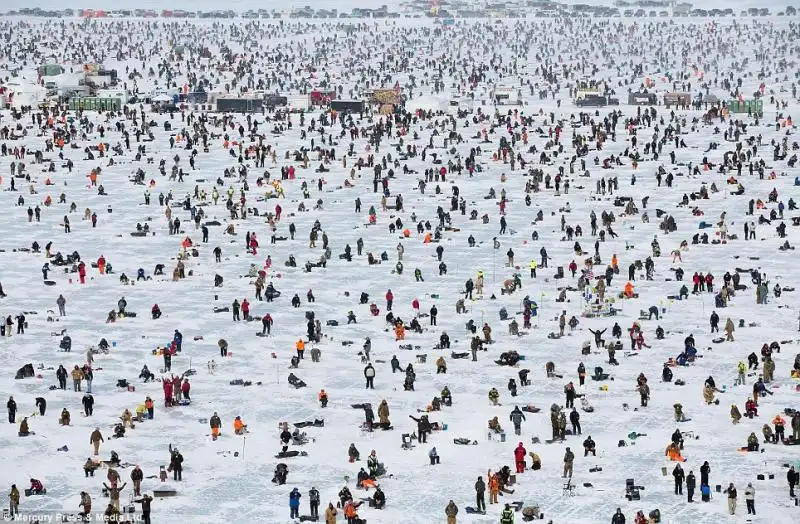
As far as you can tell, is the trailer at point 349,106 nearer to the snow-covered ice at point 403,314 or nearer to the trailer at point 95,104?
the snow-covered ice at point 403,314

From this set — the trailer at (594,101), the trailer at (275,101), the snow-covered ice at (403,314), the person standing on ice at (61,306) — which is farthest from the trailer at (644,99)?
the person standing on ice at (61,306)

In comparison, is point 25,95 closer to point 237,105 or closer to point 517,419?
point 237,105

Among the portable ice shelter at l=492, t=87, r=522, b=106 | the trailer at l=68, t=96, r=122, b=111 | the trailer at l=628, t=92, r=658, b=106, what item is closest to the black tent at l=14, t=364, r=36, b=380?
the trailer at l=68, t=96, r=122, b=111

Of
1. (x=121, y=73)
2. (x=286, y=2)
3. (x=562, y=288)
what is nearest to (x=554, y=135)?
(x=562, y=288)

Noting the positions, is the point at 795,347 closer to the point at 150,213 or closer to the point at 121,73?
the point at 150,213

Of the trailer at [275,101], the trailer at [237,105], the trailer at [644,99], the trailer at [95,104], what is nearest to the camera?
the trailer at [95,104]

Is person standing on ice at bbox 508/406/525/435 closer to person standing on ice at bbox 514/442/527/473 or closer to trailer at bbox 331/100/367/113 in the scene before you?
person standing on ice at bbox 514/442/527/473

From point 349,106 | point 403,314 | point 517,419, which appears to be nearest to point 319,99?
point 349,106

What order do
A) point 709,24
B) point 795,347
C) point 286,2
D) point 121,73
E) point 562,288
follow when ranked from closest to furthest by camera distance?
point 795,347, point 562,288, point 121,73, point 709,24, point 286,2
